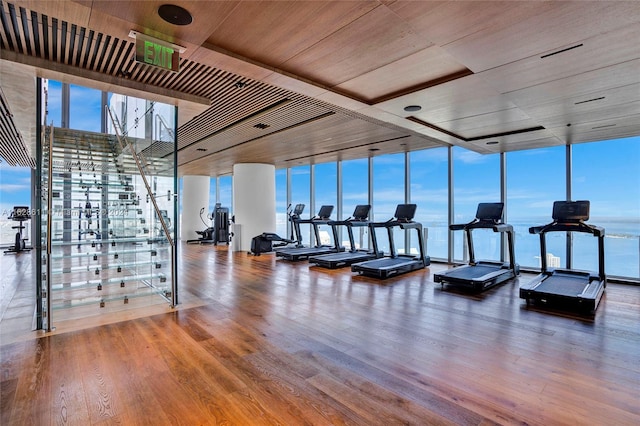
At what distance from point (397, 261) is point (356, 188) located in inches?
147

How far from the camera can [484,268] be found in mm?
6457

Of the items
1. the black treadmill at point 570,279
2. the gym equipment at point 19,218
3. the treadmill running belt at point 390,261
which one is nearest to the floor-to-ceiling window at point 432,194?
the treadmill running belt at point 390,261

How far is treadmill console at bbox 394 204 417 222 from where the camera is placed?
25.0 ft

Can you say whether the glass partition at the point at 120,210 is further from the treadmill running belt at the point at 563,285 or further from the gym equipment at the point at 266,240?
the treadmill running belt at the point at 563,285

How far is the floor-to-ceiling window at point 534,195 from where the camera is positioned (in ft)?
23.2

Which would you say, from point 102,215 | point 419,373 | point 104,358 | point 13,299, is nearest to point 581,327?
point 419,373

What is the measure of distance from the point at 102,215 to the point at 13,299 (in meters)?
1.70

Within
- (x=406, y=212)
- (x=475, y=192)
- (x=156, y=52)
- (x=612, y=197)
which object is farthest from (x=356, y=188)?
(x=156, y=52)

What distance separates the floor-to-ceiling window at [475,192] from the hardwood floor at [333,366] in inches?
132

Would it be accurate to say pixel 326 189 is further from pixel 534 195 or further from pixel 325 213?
pixel 534 195

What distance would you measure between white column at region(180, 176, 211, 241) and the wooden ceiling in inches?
351

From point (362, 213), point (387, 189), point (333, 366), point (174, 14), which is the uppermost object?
point (174, 14)

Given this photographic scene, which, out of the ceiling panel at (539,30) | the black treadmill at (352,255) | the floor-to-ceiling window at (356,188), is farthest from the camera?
the floor-to-ceiling window at (356,188)

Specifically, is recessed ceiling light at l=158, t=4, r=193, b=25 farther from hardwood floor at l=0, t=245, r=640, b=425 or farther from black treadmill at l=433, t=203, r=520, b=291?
black treadmill at l=433, t=203, r=520, b=291
